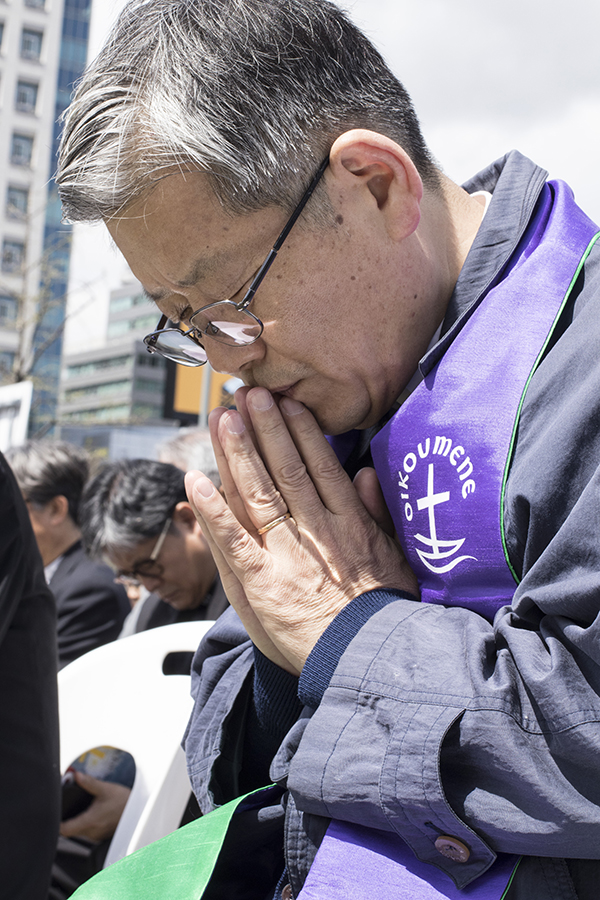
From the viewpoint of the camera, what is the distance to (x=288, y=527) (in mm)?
1348

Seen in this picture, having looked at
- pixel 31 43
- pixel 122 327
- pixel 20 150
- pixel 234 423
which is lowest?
pixel 122 327

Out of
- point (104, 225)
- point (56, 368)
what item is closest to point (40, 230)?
point (56, 368)

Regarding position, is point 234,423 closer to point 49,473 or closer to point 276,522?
point 276,522

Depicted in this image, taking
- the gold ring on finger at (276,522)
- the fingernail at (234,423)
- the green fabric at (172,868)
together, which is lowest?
the green fabric at (172,868)

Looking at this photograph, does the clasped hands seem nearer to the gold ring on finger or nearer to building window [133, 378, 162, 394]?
the gold ring on finger

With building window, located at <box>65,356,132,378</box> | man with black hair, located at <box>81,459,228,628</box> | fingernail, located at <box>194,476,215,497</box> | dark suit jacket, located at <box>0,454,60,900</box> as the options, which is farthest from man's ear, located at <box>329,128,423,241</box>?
building window, located at <box>65,356,132,378</box>

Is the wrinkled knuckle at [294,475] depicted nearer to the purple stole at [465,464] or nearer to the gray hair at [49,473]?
the purple stole at [465,464]

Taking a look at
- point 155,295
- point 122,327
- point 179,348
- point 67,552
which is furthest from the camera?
point 122,327

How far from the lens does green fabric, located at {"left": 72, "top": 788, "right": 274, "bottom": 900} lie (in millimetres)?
1217

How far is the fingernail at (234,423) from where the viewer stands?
1.39 metres

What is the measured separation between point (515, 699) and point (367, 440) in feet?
2.06

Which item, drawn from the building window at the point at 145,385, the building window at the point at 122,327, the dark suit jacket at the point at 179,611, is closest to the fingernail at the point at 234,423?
Answer: the dark suit jacket at the point at 179,611

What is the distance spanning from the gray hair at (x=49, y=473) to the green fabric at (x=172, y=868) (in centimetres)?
384

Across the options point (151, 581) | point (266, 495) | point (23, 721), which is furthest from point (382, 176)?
point (151, 581)
